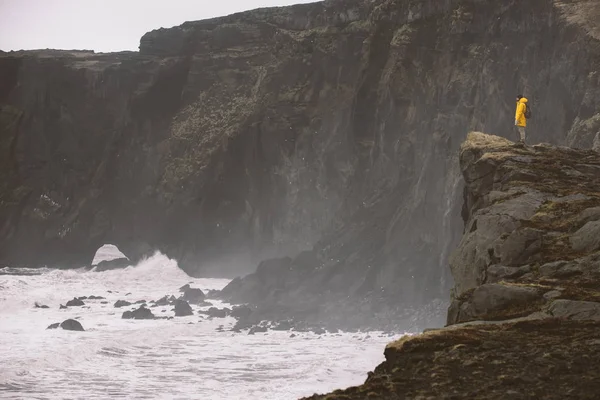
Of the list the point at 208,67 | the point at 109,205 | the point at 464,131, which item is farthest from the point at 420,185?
the point at 109,205

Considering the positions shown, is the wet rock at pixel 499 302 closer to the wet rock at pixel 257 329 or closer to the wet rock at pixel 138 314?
the wet rock at pixel 257 329

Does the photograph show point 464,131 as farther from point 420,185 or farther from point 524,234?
point 524,234

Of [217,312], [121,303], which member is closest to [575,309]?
[217,312]

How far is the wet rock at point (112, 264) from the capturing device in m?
90.4

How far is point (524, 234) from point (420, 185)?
156 feet

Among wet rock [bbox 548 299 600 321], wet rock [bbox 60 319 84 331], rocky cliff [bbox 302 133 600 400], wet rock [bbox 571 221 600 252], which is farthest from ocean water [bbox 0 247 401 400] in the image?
wet rock [bbox 548 299 600 321]

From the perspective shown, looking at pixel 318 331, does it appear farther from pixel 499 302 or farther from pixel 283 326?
pixel 499 302

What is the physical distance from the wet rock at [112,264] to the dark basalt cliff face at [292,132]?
99 centimetres

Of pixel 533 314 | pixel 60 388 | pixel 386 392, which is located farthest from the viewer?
pixel 60 388

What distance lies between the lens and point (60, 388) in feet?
124

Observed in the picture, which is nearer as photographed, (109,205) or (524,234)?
(524,234)

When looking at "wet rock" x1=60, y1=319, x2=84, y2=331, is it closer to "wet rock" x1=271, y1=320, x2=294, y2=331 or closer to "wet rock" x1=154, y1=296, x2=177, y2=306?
"wet rock" x1=271, y1=320, x2=294, y2=331

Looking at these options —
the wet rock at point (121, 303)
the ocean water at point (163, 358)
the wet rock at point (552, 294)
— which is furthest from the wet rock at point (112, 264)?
the wet rock at point (552, 294)

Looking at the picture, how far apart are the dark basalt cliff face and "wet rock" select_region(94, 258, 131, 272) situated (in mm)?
989
